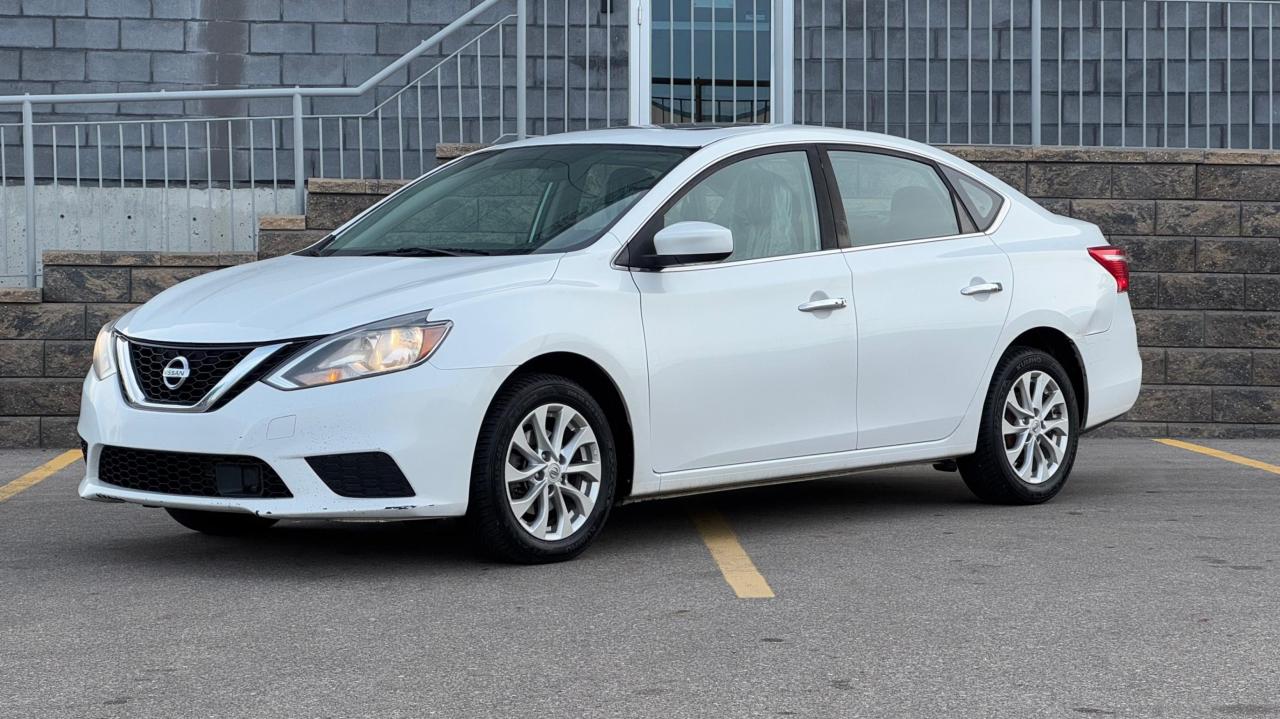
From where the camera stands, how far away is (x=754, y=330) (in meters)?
6.52

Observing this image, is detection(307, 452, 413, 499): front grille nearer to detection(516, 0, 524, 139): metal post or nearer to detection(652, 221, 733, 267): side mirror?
detection(652, 221, 733, 267): side mirror

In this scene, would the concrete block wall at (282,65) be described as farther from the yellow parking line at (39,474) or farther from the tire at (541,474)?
the tire at (541,474)

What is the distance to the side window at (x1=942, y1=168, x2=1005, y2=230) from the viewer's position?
7605 mm

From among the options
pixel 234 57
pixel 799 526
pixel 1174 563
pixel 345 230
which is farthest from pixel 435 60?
pixel 1174 563

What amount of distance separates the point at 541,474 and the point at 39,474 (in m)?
4.04

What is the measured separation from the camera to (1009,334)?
24.5 ft

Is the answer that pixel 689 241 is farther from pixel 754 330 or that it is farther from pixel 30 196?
pixel 30 196

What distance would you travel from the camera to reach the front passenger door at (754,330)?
630 centimetres

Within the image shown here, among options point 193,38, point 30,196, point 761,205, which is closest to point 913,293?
point 761,205

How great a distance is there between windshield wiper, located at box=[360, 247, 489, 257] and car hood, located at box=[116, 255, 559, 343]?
0.07m

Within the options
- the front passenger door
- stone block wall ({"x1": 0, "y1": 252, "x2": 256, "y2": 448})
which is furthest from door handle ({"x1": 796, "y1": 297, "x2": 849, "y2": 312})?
stone block wall ({"x1": 0, "y1": 252, "x2": 256, "y2": 448})

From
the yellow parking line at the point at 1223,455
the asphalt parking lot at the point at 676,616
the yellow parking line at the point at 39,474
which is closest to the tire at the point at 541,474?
the asphalt parking lot at the point at 676,616

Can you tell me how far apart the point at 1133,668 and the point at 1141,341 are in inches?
263

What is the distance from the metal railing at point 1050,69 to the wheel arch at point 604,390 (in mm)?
6320
